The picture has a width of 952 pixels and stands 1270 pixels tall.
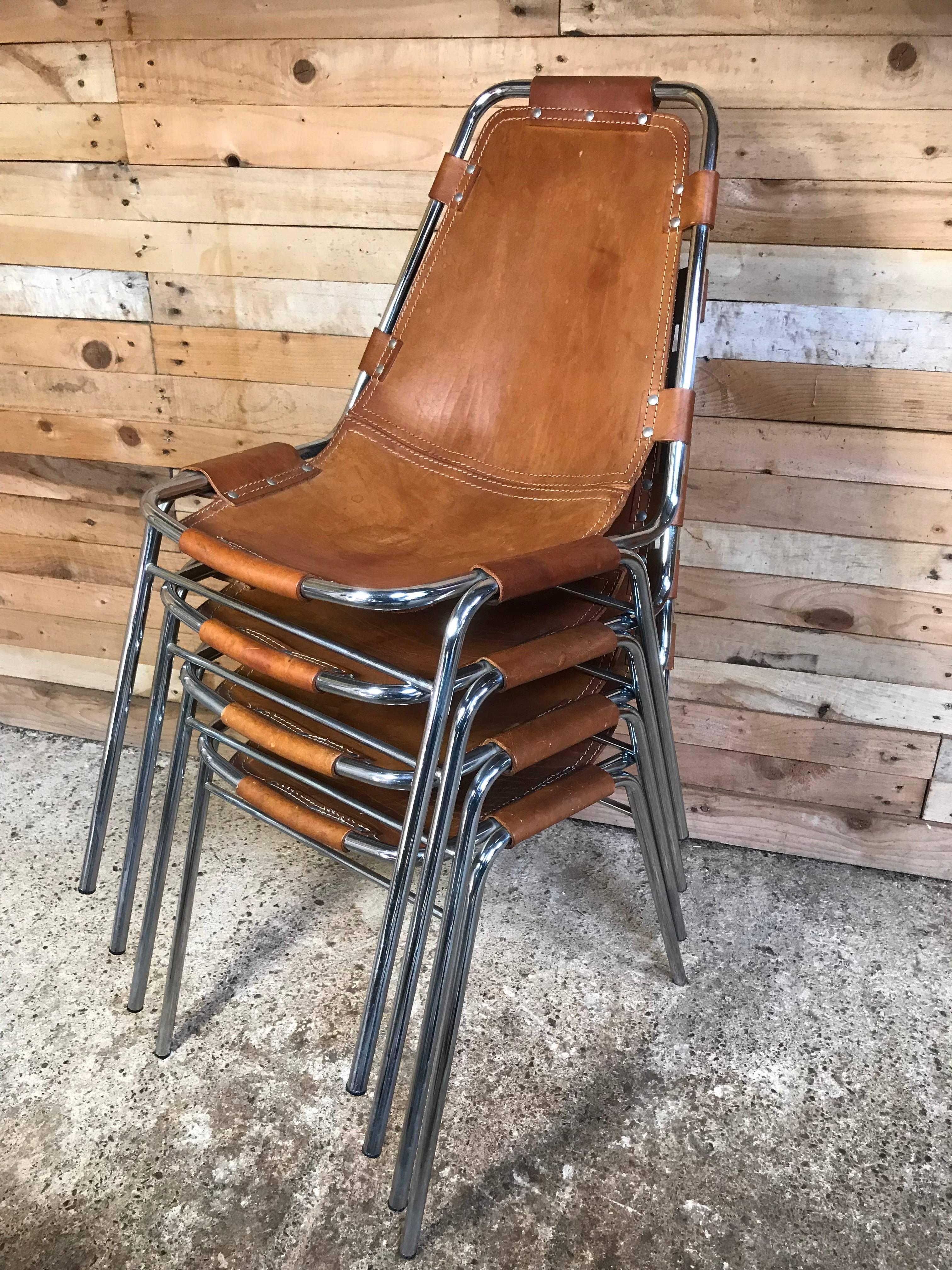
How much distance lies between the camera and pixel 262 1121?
1.30 m

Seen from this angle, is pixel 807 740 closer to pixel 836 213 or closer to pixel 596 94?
pixel 836 213

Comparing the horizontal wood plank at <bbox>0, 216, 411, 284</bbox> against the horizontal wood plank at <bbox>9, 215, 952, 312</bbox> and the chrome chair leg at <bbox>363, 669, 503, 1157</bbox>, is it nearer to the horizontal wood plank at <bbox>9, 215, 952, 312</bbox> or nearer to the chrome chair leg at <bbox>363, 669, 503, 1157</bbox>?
the horizontal wood plank at <bbox>9, 215, 952, 312</bbox>

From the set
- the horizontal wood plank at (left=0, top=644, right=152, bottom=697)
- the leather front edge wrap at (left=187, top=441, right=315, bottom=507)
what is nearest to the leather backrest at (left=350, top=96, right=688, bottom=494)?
the leather front edge wrap at (left=187, top=441, right=315, bottom=507)

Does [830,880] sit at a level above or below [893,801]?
below

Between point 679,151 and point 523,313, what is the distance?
271 mm

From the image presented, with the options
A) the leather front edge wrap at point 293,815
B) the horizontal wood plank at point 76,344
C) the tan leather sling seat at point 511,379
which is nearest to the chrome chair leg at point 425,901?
the leather front edge wrap at point 293,815

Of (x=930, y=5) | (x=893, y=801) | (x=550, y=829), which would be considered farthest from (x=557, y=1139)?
(x=930, y=5)

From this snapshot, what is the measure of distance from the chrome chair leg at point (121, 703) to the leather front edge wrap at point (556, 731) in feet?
1.58

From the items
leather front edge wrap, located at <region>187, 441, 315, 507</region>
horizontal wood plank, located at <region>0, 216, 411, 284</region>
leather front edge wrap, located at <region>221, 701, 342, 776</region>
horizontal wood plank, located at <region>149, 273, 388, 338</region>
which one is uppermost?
horizontal wood plank, located at <region>0, 216, 411, 284</region>

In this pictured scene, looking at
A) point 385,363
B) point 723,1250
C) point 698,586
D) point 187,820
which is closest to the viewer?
Answer: point 723,1250

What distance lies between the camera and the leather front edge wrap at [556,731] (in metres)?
1.02

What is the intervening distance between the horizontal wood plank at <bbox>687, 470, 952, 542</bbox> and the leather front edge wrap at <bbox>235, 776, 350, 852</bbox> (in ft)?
2.74

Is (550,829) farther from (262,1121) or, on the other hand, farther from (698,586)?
(262,1121)

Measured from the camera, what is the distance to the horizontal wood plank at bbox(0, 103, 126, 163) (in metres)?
1.61
